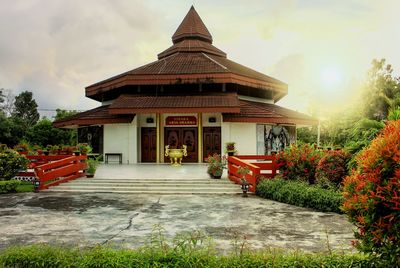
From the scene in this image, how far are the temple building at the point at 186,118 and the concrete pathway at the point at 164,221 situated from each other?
895 cm

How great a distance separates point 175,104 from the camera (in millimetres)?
20938

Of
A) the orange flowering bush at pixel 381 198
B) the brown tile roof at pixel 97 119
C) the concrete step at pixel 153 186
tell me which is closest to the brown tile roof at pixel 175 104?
the brown tile roof at pixel 97 119

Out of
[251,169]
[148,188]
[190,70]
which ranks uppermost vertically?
[190,70]

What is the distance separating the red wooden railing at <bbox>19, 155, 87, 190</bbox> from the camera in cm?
1415

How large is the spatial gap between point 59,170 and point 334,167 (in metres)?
10.3

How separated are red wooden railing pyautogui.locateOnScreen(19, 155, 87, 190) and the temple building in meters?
5.16

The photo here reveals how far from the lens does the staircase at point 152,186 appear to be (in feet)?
44.6

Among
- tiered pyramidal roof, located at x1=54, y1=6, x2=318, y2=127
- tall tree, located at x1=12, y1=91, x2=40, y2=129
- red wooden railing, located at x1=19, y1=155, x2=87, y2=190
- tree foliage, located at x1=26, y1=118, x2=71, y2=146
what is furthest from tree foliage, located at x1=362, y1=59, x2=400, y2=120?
tall tree, located at x1=12, y1=91, x2=40, y2=129

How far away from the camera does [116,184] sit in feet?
47.1

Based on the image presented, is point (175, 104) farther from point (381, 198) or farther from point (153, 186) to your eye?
point (381, 198)

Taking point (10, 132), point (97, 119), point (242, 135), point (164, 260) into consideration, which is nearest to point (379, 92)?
point (242, 135)

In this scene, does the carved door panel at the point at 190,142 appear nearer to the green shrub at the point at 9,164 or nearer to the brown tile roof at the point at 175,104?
the brown tile roof at the point at 175,104

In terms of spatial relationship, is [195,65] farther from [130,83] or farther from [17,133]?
[17,133]

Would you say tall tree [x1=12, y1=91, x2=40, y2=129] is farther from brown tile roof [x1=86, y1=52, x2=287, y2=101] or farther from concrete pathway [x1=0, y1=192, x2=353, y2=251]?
concrete pathway [x1=0, y1=192, x2=353, y2=251]
